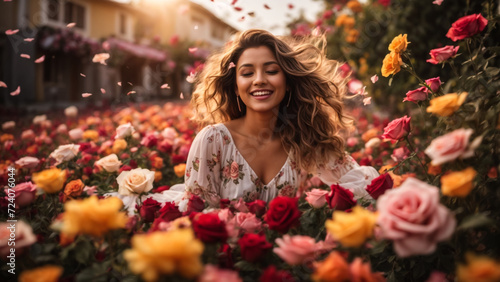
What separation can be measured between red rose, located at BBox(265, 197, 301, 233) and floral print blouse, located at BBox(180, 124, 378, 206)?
3.70 feet

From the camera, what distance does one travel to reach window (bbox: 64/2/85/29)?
15.4 m

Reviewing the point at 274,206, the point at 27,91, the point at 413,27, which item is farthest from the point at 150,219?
the point at 27,91

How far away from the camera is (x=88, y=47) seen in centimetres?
1359

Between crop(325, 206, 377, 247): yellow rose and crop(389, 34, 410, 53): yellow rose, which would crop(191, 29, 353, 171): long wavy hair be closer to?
crop(389, 34, 410, 53): yellow rose

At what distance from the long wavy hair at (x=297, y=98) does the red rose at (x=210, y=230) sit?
138 centimetres

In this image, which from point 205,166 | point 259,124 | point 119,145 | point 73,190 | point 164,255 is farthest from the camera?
point 119,145

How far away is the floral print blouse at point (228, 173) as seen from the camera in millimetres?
2156

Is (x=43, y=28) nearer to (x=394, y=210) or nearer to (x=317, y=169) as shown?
(x=317, y=169)

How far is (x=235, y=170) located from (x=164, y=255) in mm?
1599

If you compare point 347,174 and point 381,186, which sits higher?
point 381,186

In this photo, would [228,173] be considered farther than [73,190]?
Yes

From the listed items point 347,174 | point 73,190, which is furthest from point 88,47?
point 347,174

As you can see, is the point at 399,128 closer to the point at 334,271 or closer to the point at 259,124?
the point at 334,271

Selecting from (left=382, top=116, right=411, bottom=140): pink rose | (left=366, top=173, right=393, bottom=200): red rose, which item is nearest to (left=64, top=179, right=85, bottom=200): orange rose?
(left=366, top=173, right=393, bottom=200): red rose
